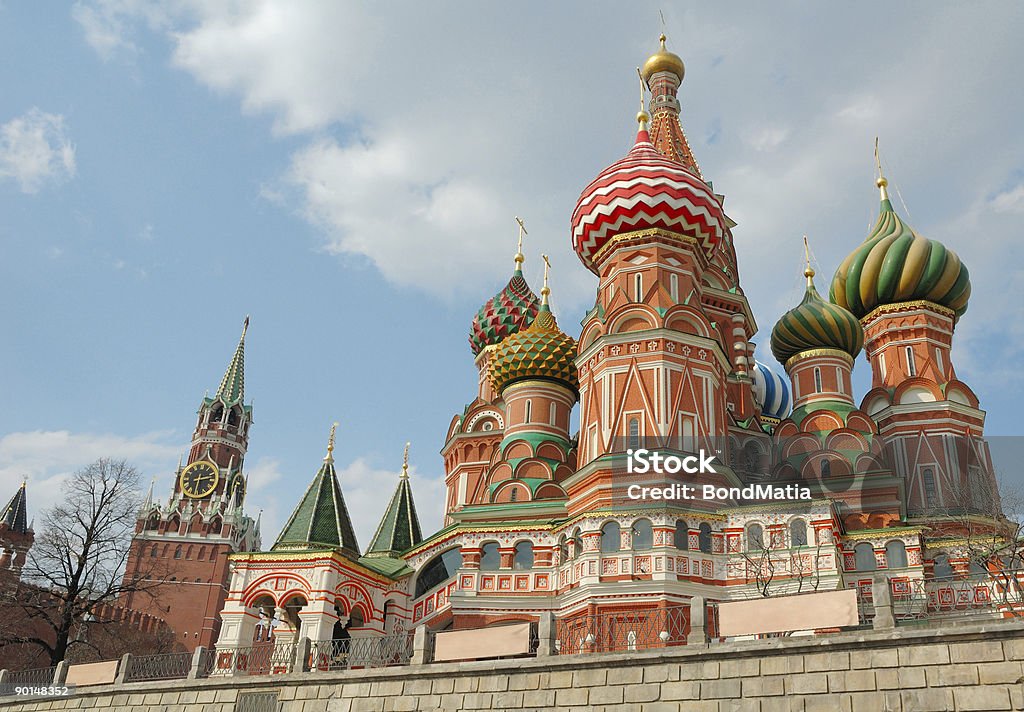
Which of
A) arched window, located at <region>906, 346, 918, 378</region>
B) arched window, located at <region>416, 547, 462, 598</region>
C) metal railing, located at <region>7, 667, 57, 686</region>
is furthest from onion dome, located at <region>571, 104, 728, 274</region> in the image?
metal railing, located at <region>7, 667, 57, 686</region>

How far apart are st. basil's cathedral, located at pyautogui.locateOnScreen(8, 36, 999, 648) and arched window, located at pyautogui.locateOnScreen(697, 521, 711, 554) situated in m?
0.04

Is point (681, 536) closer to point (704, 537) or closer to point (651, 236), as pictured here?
point (704, 537)

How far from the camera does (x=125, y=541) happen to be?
24062 millimetres

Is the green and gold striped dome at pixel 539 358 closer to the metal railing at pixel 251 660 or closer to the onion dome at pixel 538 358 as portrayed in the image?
the onion dome at pixel 538 358

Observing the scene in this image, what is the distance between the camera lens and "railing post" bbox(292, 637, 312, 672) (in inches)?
572

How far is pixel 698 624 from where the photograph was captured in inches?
478

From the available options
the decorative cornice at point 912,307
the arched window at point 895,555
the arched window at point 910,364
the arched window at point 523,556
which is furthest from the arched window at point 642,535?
the decorative cornice at point 912,307

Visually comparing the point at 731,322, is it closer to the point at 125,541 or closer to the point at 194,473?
the point at 125,541

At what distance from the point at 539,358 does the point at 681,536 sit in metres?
8.04

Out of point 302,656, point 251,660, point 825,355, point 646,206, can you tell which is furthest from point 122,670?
point 825,355

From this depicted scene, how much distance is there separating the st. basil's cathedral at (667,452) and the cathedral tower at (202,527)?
32.4 metres

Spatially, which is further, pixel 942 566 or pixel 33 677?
pixel 942 566

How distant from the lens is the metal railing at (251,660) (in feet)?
50.0

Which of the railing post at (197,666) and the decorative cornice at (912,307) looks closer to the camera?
the railing post at (197,666)
